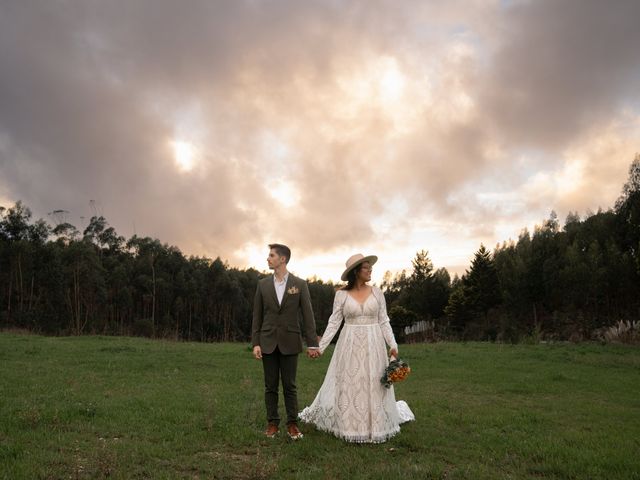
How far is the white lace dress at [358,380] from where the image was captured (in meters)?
7.75

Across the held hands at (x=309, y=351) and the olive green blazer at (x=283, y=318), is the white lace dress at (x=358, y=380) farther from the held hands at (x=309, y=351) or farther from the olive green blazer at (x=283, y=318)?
the olive green blazer at (x=283, y=318)

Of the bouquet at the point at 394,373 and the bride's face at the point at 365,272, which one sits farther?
the bride's face at the point at 365,272

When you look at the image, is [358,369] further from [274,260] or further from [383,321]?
[274,260]

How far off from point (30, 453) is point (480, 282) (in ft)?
207

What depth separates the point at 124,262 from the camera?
69375 millimetres

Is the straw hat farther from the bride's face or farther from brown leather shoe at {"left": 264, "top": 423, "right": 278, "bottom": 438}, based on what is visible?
brown leather shoe at {"left": 264, "top": 423, "right": 278, "bottom": 438}

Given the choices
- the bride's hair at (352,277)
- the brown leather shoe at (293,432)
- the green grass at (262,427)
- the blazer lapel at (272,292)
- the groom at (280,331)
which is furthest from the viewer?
the bride's hair at (352,277)

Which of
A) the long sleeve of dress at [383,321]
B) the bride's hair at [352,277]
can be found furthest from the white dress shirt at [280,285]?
the long sleeve of dress at [383,321]

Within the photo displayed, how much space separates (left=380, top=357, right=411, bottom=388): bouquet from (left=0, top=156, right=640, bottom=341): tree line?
3723cm

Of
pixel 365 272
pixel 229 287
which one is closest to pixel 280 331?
pixel 365 272

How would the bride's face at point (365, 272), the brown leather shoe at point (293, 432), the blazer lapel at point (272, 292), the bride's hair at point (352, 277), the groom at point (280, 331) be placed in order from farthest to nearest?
1. the bride's hair at point (352, 277)
2. the bride's face at point (365, 272)
3. the blazer lapel at point (272, 292)
4. the groom at point (280, 331)
5. the brown leather shoe at point (293, 432)

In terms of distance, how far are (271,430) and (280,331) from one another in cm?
151

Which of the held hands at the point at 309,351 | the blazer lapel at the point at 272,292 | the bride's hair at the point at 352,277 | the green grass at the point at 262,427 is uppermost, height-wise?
the bride's hair at the point at 352,277

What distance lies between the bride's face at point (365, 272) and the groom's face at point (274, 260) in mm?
1328
